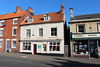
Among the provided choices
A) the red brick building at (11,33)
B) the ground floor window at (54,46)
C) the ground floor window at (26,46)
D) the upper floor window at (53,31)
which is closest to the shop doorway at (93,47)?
the ground floor window at (54,46)

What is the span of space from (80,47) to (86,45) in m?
1.09

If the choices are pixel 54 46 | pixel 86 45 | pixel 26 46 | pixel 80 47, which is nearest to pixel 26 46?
pixel 26 46

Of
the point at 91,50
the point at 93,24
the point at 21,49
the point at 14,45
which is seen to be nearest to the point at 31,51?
the point at 21,49

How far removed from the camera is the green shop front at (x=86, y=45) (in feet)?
52.9

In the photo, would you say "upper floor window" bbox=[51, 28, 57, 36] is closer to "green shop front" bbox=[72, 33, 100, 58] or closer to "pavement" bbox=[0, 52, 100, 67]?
"green shop front" bbox=[72, 33, 100, 58]

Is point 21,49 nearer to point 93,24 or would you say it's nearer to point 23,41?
point 23,41

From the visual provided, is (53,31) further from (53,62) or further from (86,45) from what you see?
(53,62)

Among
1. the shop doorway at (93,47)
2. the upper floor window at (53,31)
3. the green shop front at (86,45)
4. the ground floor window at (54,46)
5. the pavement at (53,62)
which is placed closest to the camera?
the pavement at (53,62)

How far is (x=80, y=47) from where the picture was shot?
58.1 feet

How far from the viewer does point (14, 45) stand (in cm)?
2338

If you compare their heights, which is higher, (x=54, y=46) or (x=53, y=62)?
(x=54, y=46)

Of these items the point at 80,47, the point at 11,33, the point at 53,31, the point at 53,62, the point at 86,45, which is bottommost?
the point at 53,62

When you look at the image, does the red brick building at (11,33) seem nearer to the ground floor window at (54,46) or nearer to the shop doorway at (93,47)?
the ground floor window at (54,46)

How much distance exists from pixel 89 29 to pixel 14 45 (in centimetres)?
1678
